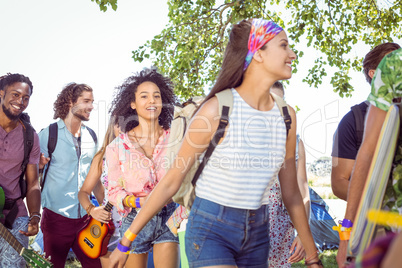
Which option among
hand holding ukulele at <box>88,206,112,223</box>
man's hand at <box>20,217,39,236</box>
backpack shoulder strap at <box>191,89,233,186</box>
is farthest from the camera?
man's hand at <box>20,217,39,236</box>

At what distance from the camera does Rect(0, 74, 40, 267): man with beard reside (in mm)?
5020

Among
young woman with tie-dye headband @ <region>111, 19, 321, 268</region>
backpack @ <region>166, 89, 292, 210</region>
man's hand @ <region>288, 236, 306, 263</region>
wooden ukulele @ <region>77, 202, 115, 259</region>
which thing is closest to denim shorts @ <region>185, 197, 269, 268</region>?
young woman with tie-dye headband @ <region>111, 19, 321, 268</region>

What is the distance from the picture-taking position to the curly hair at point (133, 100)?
16.6 feet

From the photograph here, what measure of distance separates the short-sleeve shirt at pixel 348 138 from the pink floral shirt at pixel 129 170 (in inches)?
55.9

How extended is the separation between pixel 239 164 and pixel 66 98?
181 inches

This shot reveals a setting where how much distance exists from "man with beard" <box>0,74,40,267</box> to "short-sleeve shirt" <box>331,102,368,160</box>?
305 cm

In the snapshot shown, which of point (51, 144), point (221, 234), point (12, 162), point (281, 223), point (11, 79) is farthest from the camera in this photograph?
point (51, 144)

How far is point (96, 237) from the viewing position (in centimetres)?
527

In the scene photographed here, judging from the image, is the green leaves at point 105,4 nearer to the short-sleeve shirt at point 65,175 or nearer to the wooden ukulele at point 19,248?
the short-sleeve shirt at point 65,175

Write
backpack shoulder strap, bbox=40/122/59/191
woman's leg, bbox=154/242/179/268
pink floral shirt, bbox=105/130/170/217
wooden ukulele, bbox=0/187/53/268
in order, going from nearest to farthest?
woman's leg, bbox=154/242/179/268, pink floral shirt, bbox=105/130/170/217, wooden ukulele, bbox=0/187/53/268, backpack shoulder strap, bbox=40/122/59/191

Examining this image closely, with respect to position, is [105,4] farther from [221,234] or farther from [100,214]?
[221,234]

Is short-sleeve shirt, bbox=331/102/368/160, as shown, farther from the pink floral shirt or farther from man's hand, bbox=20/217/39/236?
man's hand, bbox=20/217/39/236

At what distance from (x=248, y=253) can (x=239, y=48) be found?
1190mm

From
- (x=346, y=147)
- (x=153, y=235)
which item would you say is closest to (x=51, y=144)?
(x=153, y=235)
